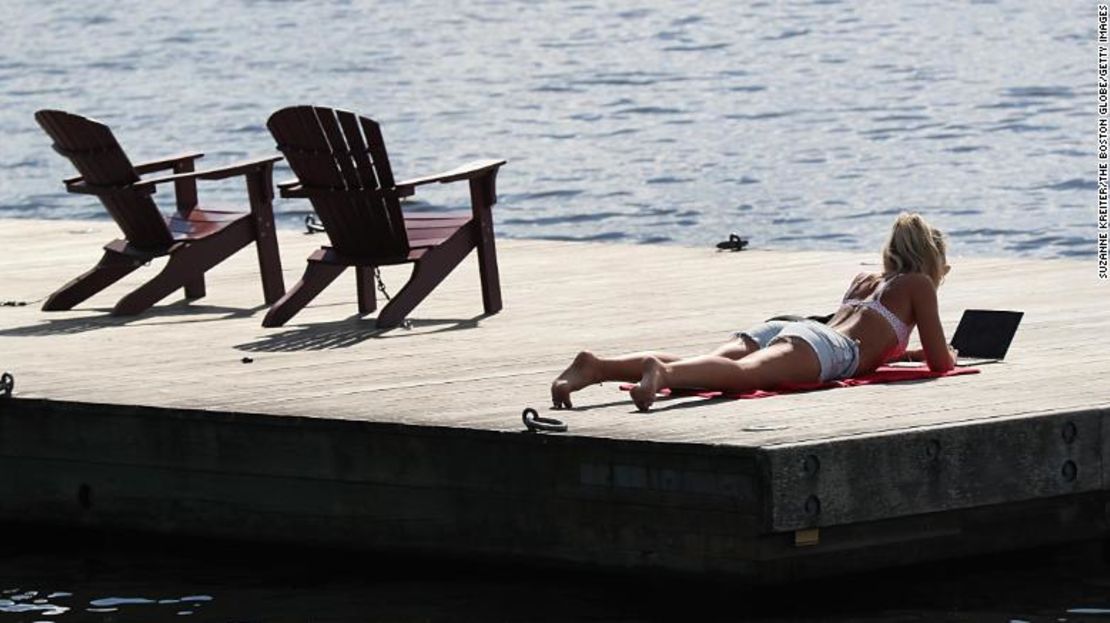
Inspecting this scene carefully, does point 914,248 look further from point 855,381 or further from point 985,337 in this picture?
point 985,337

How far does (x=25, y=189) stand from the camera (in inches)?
1085

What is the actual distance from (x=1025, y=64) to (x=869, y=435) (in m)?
30.2

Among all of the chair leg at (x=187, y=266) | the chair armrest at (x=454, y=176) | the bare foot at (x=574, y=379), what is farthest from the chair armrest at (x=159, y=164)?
the bare foot at (x=574, y=379)

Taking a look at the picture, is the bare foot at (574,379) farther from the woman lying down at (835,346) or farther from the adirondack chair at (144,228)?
the adirondack chair at (144,228)

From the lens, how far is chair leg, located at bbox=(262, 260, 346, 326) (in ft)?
37.4

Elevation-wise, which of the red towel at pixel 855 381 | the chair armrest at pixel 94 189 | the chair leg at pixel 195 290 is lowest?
the red towel at pixel 855 381

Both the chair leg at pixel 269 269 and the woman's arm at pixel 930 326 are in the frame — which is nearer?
the woman's arm at pixel 930 326

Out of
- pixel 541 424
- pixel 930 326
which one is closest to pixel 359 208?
pixel 930 326

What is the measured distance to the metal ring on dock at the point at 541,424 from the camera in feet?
27.5

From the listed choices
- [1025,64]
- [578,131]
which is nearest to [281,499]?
[578,131]

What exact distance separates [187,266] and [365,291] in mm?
864

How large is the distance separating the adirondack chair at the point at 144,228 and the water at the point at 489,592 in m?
2.55

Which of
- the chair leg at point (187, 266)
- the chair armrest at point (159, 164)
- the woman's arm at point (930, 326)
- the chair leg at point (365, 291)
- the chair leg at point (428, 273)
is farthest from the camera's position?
the chair armrest at point (159, 164)

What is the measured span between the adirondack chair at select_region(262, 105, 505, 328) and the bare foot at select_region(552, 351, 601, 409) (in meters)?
2.53
